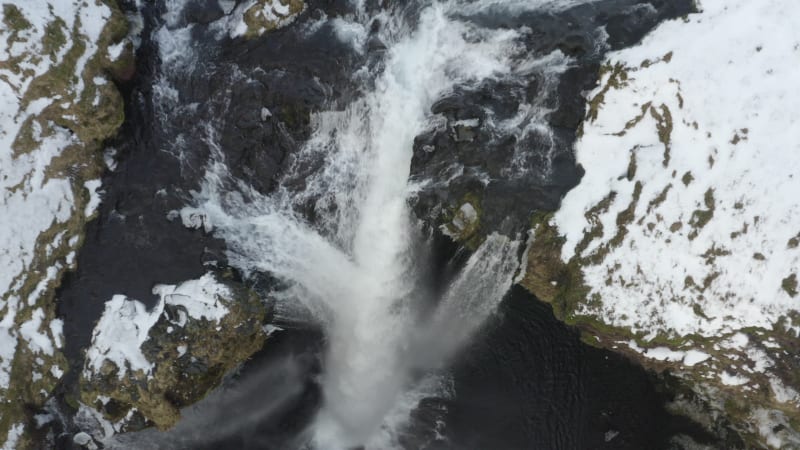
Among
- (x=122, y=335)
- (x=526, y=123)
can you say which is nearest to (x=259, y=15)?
(x=526, y=123)

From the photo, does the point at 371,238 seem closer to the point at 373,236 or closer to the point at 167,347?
the point at 373,236

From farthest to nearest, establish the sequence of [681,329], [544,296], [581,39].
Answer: [544,296], [581,39], [681,329]

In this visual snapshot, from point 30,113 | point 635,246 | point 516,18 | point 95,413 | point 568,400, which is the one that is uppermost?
point 516,18

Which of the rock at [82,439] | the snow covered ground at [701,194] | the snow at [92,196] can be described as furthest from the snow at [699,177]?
the rock at [82,439]

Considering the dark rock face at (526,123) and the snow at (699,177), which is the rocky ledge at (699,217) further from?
the dark rock face at (526,123)

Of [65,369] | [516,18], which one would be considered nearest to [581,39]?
[516,18]

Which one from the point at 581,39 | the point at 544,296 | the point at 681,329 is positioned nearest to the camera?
the point at 681,329

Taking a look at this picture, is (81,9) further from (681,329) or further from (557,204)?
(681,329)
